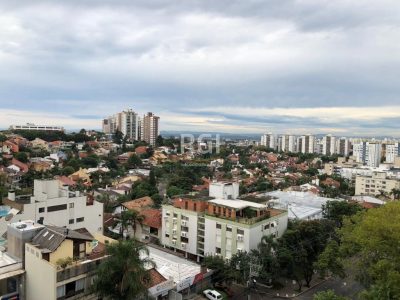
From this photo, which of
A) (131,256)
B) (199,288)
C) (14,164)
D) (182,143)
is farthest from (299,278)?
(182,143)

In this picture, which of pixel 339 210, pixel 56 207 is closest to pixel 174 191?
pixel 339 210

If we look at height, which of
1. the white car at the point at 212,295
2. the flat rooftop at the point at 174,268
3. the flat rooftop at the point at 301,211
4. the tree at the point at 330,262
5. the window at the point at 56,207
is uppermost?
the window at the point at 56,207

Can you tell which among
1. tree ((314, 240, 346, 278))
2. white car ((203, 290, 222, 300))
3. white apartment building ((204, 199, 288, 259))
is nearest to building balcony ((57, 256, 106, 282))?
white car ((203, 290, 222, 300))

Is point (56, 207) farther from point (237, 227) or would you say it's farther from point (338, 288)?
point (338, 288)

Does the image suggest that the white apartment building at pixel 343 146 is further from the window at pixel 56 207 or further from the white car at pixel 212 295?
the window at pixel 56 207

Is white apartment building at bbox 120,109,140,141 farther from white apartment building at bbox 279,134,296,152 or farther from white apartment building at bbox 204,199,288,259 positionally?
white apartment building at bbox 204,199,288,259

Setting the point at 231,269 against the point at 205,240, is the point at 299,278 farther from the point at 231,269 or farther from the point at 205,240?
the point at 205,240

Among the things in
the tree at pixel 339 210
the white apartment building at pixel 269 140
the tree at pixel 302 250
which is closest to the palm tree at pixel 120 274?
the tree at pixel 302 250
